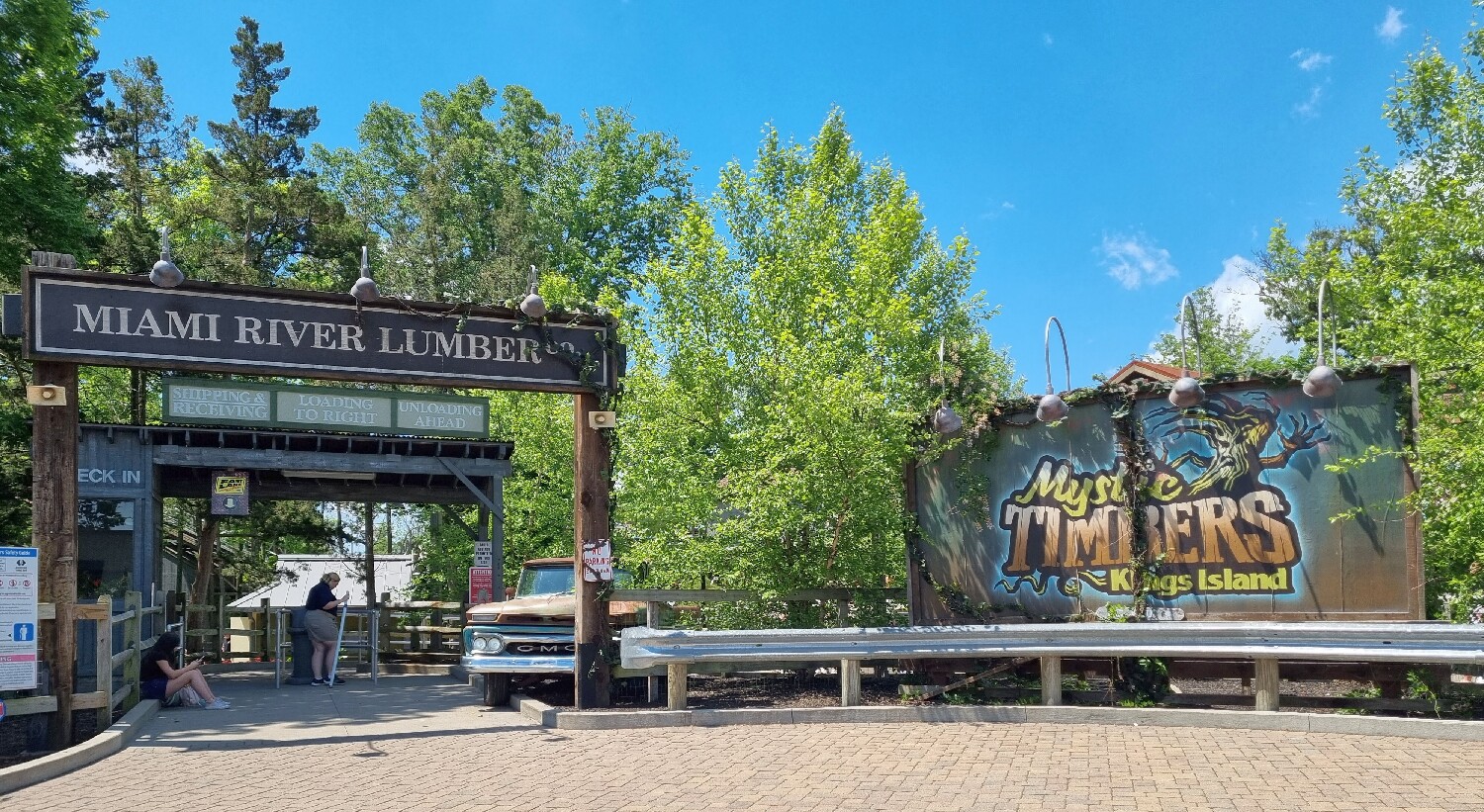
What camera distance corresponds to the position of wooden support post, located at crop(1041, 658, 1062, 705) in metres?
10.7

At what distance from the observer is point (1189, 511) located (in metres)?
11.4

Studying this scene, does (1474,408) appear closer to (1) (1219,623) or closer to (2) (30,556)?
(1) (1219,623)

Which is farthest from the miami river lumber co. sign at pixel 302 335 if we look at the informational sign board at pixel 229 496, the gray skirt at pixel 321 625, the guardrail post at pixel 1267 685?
the informational sign board at pixel 229 496

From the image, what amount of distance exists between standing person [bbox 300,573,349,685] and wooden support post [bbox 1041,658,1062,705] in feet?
34.8

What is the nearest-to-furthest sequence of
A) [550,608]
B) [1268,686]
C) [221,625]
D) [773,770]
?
1. [773,770]
2. [1268,686]
3. [550,608]
4. [221,625]

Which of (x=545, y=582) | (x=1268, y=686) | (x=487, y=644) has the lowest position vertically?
(x=1268, y=686)

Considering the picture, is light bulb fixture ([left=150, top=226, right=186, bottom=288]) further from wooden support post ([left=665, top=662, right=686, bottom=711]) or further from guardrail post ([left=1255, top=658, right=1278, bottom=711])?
guardrail post ([left=1255, top=658, right=1278, bottom=711])

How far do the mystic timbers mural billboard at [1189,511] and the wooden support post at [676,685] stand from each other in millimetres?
3136

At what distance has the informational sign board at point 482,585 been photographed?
1917 cm

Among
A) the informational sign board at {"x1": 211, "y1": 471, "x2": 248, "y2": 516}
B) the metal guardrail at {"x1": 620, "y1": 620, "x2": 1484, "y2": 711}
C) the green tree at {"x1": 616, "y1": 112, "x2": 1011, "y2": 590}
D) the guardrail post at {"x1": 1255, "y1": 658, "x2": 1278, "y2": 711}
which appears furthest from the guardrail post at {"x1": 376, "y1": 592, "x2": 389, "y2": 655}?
the guardrail post at {"x1": 1255, "y1": 658, "x2": 1278, "y2": 711}

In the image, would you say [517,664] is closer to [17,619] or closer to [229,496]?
[17,619]

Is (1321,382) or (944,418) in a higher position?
(1321,382)

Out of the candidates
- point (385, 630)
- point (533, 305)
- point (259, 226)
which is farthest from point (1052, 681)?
point (259, 226)

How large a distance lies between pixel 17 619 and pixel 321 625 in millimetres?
7290
